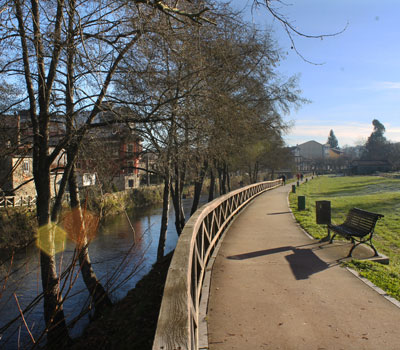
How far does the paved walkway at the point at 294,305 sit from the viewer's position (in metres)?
3.72

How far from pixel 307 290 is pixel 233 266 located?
164 cm

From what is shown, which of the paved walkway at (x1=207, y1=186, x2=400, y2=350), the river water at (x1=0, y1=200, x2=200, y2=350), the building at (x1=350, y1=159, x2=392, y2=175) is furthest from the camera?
the building at (x1=350, y1=159, x2=392, y2=175)

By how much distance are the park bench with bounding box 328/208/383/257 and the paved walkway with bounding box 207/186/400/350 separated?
1.10ft

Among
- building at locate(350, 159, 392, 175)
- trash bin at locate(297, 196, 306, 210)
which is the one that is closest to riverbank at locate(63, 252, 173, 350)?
trash bin at locate(297, 196, 306, 210)

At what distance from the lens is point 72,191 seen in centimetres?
970

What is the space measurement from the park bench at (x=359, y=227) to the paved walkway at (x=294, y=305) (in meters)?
0.34

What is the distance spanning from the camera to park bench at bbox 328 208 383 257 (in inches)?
280

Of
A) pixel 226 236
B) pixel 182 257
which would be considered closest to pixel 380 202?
pixel 226 236

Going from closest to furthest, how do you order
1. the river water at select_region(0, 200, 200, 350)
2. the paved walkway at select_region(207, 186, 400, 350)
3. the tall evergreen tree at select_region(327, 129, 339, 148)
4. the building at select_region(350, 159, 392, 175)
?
1. the paved walkway at select_region(207, 186, 400, 350)
2. the river water at select_region(0, 200, 200, 350)
3. the building at select_region(350, 159, 392, 175)
4. the tall evergreen tree at select_region(327, 129, 339, 148)

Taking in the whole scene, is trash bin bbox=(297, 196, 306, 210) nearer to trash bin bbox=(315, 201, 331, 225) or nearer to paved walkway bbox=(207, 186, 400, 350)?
trash bin bbox=(315, 201, 331, 225)

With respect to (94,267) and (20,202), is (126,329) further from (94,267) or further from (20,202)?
(20,202)

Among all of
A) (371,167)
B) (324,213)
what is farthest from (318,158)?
(324,213)

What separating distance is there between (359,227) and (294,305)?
3717 mm

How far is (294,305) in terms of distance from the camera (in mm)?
4629
